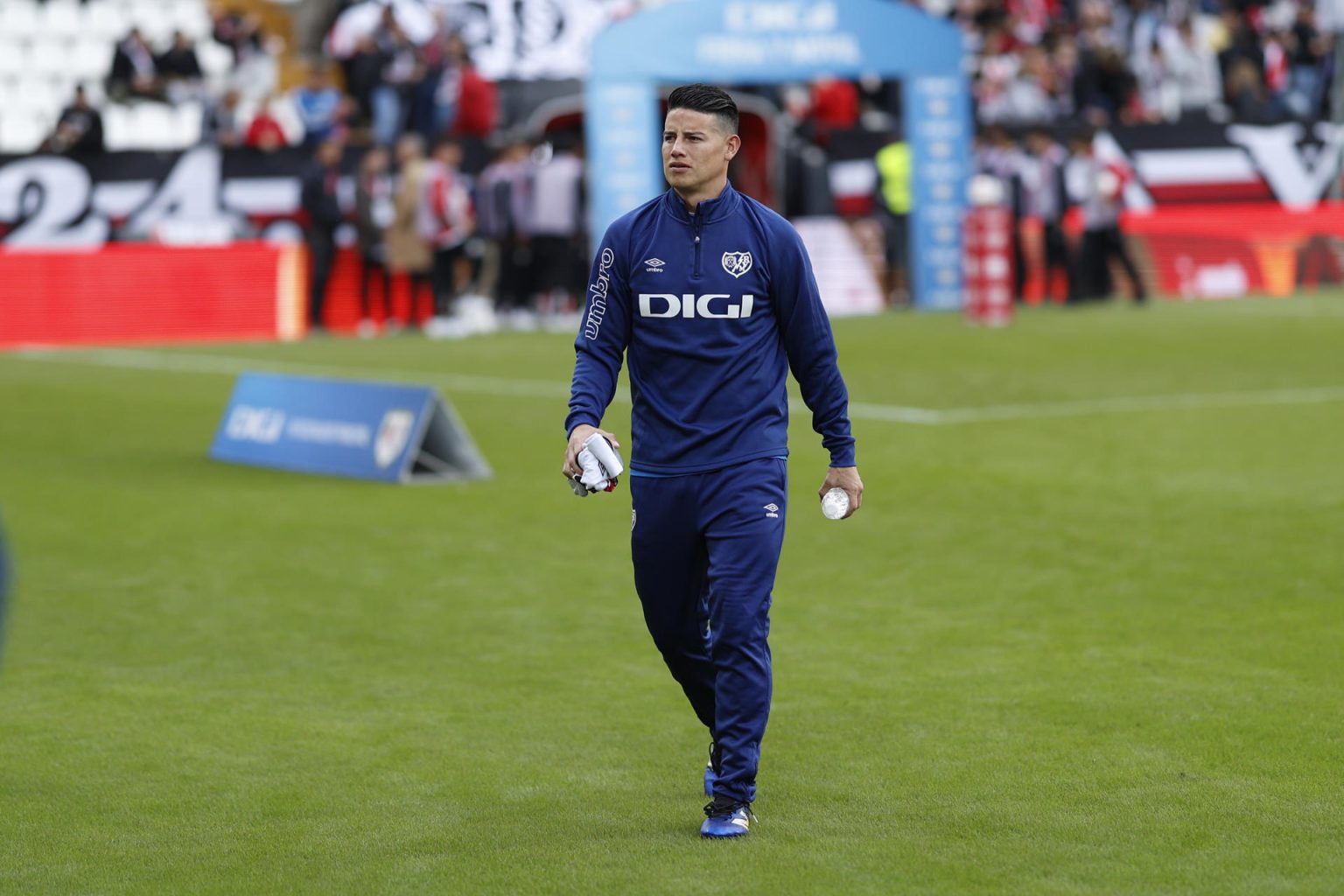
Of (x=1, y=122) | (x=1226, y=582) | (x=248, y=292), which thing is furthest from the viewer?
(x=1, y=122)

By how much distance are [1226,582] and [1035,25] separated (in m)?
26.6

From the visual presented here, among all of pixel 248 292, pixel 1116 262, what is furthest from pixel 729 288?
pixel 1116 262

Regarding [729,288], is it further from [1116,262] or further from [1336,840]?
[1116,262]

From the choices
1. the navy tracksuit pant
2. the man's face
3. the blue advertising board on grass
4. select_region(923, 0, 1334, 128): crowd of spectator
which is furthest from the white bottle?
select_region(923, 0, 1334, 128): crowd of spectator

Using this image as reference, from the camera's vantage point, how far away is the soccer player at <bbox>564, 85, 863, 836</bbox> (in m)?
5.87

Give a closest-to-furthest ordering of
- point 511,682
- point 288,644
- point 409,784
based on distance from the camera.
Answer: point 409,784 → point 511,682 → point 288,644

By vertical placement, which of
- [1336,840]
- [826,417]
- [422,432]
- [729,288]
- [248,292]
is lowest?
[248,292]

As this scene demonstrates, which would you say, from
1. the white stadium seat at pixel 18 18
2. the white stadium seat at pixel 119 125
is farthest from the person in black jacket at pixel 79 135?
the white stadium seat at pixel 18 18

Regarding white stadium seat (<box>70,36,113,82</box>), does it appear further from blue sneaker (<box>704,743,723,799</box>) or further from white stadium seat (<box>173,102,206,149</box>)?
blue sneaker (<box>704,743,723,799</box>)

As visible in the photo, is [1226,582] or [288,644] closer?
[288,644]

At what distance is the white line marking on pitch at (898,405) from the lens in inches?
640

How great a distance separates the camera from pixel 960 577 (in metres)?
10.0

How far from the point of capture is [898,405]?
17.0m

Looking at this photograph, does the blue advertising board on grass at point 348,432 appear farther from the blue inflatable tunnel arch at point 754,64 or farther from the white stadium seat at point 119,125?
the white stadium seat at point 119,125
